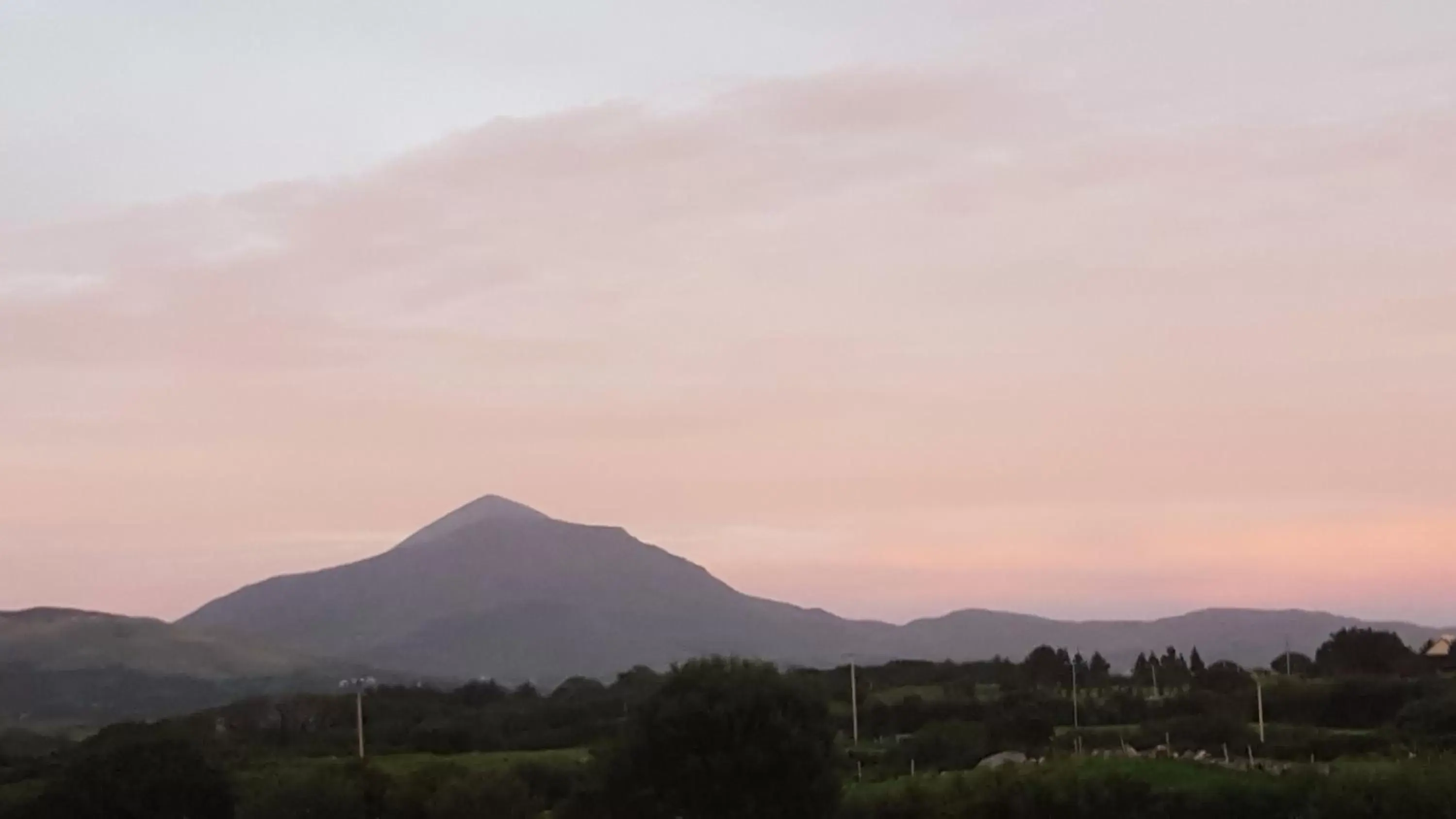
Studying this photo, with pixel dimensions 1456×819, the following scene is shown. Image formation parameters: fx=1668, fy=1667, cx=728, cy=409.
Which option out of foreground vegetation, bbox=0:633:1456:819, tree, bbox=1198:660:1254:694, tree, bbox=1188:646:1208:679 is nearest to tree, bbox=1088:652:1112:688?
tree, bbox=1188:646:1208:679

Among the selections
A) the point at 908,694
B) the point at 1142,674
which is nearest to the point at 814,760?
the point at 908,694

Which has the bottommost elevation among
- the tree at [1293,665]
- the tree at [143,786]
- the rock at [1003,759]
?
the tree at [1293,665]

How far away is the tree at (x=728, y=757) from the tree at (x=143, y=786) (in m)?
14.8

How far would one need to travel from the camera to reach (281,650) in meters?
188

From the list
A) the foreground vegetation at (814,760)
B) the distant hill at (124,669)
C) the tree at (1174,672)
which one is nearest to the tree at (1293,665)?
the tree at (1174,672)

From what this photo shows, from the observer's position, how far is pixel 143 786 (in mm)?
41188

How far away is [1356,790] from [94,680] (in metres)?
124

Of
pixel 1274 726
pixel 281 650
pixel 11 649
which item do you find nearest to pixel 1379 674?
pixel 1274 726

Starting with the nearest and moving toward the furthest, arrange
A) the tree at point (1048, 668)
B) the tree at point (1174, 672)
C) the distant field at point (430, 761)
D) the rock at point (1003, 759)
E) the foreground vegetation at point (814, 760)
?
the foreground vegetation at point (814, 760) < the rock at point (1003, 759) < the distant field at point (430, 761) < the tree at point (1174, 672) < the tree at point (1048, 668)

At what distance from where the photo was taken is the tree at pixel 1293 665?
90000 mm

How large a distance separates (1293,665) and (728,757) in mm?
82329

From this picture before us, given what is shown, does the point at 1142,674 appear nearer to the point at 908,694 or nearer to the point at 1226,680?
the point at 1226,680

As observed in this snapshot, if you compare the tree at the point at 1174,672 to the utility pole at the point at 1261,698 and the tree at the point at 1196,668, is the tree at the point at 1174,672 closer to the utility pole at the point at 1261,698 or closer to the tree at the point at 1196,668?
the tree at the point at 1196,668

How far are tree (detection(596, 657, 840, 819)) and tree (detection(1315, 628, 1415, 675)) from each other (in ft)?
203
